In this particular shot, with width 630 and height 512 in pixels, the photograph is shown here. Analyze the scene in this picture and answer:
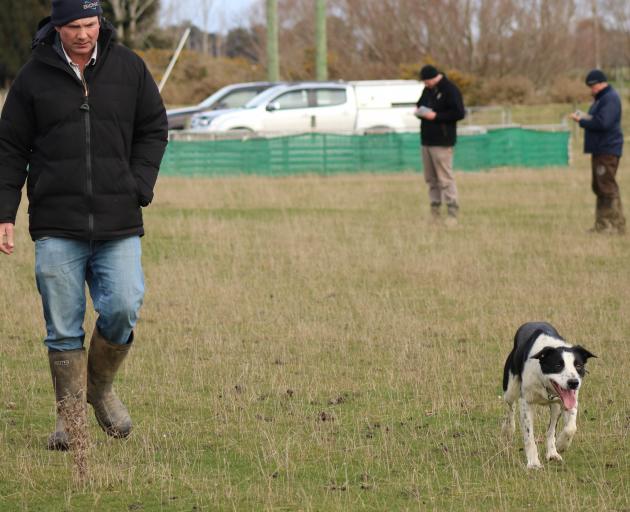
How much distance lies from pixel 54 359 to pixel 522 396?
2210 mm

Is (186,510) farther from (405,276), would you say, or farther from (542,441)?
(405,276)

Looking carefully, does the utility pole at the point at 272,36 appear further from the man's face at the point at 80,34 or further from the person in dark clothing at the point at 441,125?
the man's face at the point at 80,34

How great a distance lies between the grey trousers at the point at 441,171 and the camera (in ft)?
53.2

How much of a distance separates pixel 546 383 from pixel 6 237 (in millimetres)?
2556

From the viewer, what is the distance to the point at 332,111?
28312 millimetres

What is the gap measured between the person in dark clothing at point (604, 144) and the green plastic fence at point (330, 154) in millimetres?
10945

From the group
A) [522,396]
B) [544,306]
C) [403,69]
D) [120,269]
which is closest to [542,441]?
[522,396]

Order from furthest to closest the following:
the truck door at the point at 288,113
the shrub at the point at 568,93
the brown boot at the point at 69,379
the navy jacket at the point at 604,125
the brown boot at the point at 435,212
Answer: the shrub at the point at 568,93 → the truck door at the point at 288,113 → the brown boot at the point at 435,212 → the navy jacket at the point at 604,125 → the brown boot at the point at 69,379

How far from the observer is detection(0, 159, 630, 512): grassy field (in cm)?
554

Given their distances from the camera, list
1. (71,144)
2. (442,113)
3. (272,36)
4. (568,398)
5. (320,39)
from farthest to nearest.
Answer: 1. (272,36)
2. (320,39)
3. (442,113)
4. (568,398)
5. (71,144)

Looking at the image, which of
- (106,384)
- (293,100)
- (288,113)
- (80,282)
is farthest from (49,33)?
(293,100)

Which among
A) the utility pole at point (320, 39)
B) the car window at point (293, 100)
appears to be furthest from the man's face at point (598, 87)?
the utility pole at point (320, 39)

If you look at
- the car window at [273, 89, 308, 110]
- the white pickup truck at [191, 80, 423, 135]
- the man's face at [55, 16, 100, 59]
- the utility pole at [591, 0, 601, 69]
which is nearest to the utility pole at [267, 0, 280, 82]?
the white pickup truck at [191, 80, 423, 135]

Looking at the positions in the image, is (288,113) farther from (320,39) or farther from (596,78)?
(596,78)
